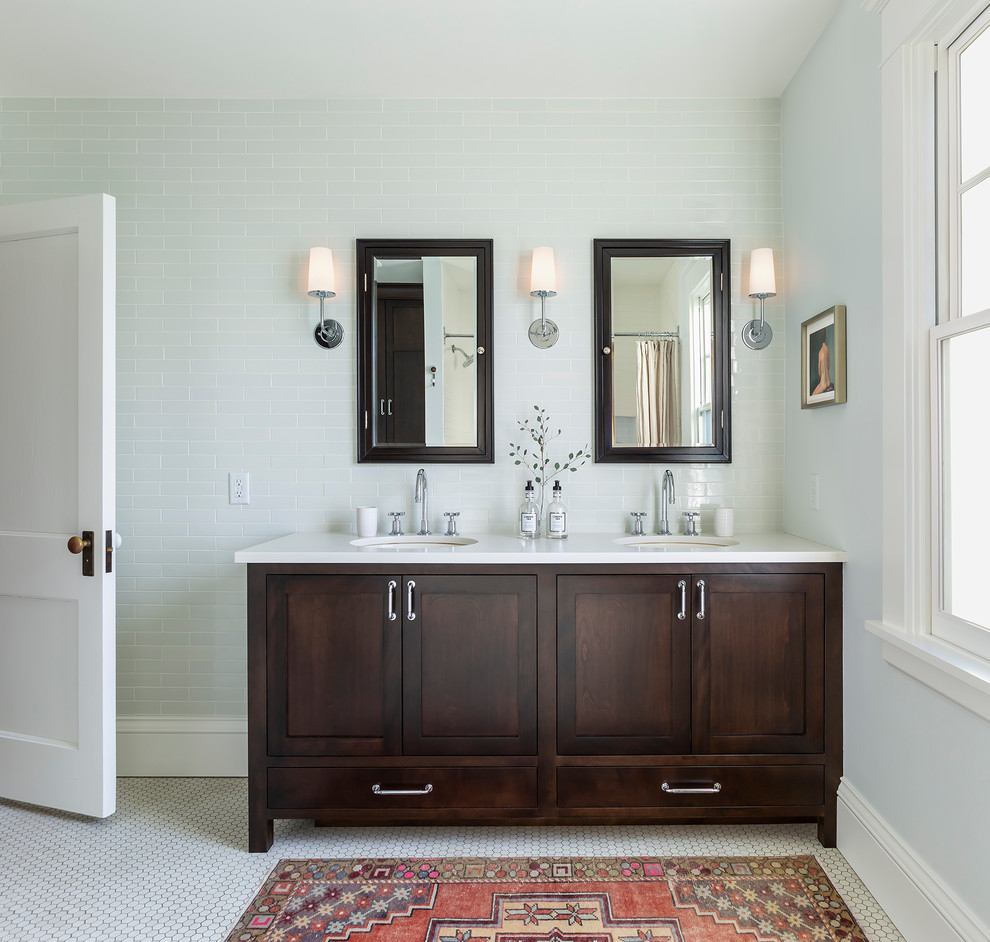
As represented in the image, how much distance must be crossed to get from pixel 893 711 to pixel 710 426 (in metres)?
1.20

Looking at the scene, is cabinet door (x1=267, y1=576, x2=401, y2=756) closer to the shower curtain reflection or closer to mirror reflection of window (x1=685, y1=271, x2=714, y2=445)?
the shower curtain reflection

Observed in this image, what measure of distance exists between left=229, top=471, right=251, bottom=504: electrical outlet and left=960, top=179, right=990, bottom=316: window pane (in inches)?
94.4

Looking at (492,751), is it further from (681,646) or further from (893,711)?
(893,711)

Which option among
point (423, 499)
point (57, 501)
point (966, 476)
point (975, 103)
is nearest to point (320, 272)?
point (423, 499)

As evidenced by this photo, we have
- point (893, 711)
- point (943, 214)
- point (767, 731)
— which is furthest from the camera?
point (767, 731)

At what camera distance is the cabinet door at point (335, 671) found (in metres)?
2.11

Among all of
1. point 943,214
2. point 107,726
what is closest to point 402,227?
point 943,214

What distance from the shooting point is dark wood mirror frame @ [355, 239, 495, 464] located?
8.73 ft

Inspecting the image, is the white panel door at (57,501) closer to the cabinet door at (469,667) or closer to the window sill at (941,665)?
the cabinet door at (469,667)

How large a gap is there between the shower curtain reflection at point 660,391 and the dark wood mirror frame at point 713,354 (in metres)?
0.05

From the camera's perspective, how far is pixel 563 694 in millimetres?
2119

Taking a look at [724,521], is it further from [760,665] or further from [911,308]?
[911,308]

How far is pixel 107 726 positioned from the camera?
2219 millimetres

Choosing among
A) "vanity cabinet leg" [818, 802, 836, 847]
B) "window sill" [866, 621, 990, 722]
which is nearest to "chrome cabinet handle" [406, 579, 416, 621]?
"window sill" [866, 621, 990, 722]
